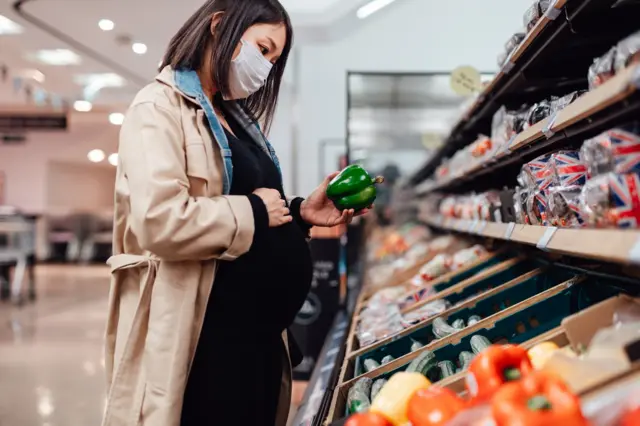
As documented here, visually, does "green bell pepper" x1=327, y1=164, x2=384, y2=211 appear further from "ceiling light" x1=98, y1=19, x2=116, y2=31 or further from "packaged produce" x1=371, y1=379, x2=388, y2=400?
"ceiling light" x1=98, y1=19, x2=116, y2=31

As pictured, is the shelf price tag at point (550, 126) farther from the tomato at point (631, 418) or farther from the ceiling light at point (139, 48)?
the ceiling light at point (139, 48)

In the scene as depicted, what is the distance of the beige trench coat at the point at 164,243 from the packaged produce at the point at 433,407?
0.54m

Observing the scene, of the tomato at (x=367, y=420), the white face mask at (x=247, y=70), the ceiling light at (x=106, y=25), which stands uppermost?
the ceiling light at (x=106, y=25)

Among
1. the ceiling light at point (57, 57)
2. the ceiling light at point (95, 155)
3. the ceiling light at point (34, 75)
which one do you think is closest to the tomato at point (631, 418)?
the ceiling light at point (57, 57)

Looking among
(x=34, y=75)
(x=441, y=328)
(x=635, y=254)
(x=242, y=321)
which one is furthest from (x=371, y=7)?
(x=34, y=75)

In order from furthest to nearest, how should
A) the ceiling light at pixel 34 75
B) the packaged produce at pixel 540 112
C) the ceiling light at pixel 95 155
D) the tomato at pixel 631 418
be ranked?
the ceiling light at pixel 95 155 < the ceiling light at pixel 34 75 < the packaged produce at pixel 540 112 < the tomato at pixel 631 418

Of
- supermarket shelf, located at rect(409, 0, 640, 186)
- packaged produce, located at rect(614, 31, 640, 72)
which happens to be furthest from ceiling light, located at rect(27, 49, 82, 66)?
packaged produce, located at rect(614, 31, 640, 72)

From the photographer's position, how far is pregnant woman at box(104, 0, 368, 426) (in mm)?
1405

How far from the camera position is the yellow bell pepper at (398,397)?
137cm

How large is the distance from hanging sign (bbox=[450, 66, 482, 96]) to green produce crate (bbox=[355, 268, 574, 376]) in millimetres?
1276

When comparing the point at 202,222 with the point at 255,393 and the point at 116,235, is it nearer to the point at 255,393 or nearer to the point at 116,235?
the point at 116,235

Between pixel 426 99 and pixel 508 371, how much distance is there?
6608 mm

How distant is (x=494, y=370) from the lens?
3.85 ft

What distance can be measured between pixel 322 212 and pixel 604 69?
0.97 metres
